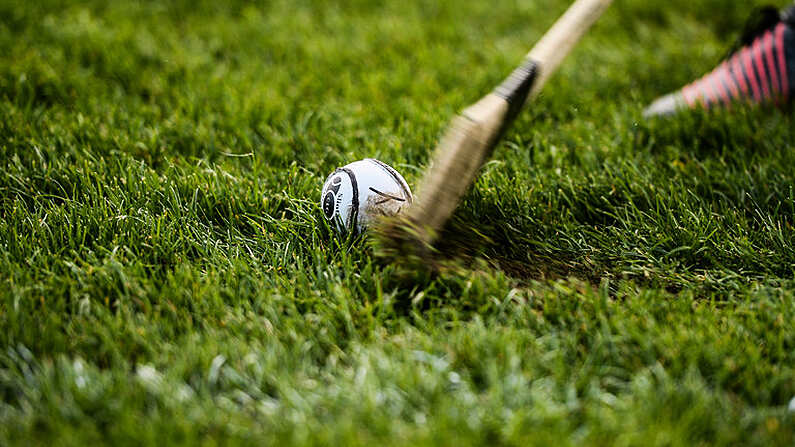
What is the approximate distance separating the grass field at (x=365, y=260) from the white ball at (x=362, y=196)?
0.10 meters

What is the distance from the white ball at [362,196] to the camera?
2018 mm

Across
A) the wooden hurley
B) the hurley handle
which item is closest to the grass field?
the wooden hurley

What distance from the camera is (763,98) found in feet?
9.55

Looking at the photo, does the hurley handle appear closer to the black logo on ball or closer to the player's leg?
the black logo on ball

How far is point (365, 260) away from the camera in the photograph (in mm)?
1986

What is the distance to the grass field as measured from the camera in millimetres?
1466


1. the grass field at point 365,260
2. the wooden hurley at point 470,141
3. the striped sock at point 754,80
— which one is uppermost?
the striped sock at point 754,80

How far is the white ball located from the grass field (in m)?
0.10

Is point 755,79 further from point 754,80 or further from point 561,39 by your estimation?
point 561,39

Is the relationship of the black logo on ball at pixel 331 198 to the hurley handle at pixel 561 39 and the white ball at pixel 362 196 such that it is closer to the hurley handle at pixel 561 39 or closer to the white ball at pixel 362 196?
the white ball at pixel 362 196

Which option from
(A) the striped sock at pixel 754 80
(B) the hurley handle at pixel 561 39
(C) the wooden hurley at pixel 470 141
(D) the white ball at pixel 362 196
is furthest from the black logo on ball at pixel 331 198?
(A) the striped sock at pixel 754 80

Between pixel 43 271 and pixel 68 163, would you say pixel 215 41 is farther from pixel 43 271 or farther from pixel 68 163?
pixel 43 271

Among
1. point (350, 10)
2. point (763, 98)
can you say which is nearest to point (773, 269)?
point (763, 98)

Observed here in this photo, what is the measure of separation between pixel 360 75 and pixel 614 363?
219 centimetres
